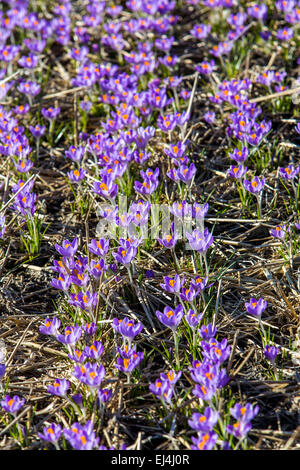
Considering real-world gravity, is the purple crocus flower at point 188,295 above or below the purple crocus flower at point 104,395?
above

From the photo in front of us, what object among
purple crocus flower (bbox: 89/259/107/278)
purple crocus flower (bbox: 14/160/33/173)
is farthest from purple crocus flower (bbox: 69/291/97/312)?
purple crocus flower (bbox: 14/160/33/173)

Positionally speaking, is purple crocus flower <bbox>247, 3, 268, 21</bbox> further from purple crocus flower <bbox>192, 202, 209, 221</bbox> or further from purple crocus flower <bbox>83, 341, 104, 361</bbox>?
purple crocus flower <bbox>83, 341, 104, 361</bbox>

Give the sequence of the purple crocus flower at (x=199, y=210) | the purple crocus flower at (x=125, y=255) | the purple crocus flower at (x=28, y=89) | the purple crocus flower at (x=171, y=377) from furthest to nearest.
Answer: the purple crocus flower at (x=28, y=89) < the purple crocus flower at (x=199, y=210) < the purple crocus flower at (x=125, y=255) < the purple crocus flower at (x=171, y=377)

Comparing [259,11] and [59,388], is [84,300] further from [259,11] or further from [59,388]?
[259,11]

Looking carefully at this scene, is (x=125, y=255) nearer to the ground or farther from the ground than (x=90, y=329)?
farther from the ground

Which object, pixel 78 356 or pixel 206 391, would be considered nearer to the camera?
pixel 206 391

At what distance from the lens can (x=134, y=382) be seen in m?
2.45

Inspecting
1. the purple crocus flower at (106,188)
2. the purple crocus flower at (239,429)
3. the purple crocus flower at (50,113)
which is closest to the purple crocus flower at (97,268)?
the purple crocus flower at (106,188)

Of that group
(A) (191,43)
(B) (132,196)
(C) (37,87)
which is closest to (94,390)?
(B) (132,196)

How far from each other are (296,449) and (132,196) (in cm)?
173

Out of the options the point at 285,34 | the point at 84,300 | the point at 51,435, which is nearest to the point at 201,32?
the point at 285,34

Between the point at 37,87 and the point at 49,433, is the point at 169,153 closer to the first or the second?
the point at 37,87

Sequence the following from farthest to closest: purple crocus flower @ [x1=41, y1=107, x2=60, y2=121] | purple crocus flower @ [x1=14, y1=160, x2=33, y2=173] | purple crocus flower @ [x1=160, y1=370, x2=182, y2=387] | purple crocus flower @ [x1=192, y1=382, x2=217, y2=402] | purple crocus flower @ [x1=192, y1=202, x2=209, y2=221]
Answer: purple crocus flower @ [x1=41, y1=107, x2=60, y2=121] → purple crocus flower @ [x1=14, y1=160, x2=33, y2=173] → purple crocus flower @ [x1=192, y1=202, x2=209, y2=221] → purple crocus flower @ [x1=160, y1=370, x2=182, y2=387] → purple crocus flower @ [x1=192, y1=382, x2=217, y2=402]

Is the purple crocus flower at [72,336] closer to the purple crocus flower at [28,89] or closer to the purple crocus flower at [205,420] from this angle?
the purple crocus flower at [205,420]
